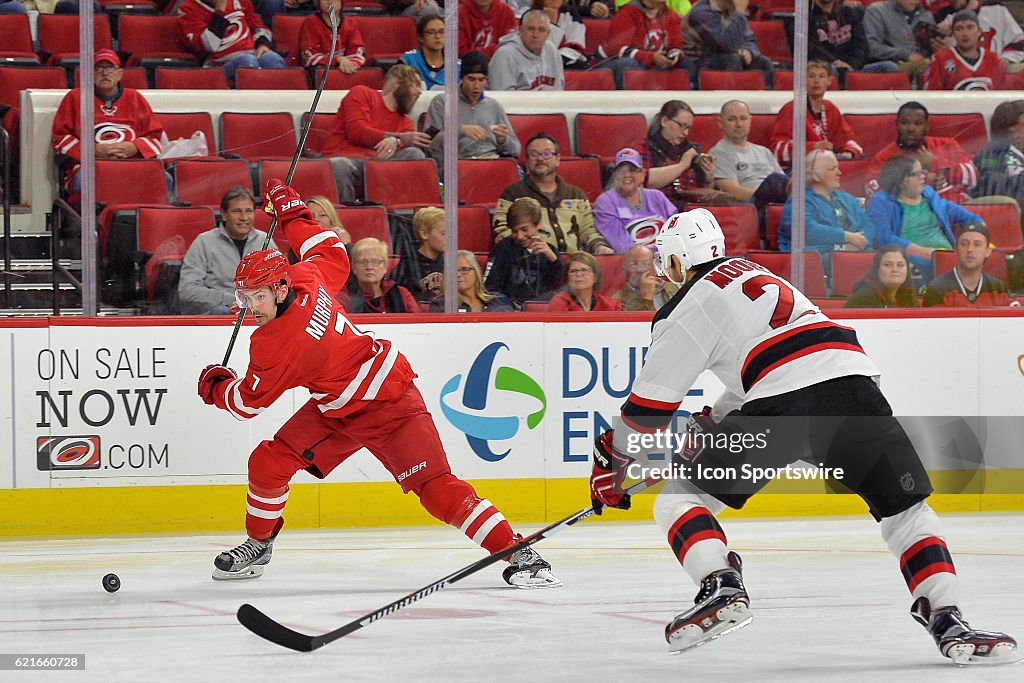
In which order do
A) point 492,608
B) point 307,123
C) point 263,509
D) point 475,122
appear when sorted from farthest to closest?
point 475,122, point 307,123, point 263,509, point 492,608

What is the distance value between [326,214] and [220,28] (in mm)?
895

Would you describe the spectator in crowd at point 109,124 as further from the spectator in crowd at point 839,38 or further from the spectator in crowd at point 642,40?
the spectator in crowd at point 839,38

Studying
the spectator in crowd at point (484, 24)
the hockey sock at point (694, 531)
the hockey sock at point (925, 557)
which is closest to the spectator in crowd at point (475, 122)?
the spectator in crowd at point (484, 24)

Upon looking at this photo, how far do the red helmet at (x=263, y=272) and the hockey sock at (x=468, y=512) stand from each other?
2.69 ft

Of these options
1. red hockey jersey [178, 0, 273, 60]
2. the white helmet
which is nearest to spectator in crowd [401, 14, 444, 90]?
red hockey jersey [178, 0, 273, 60]

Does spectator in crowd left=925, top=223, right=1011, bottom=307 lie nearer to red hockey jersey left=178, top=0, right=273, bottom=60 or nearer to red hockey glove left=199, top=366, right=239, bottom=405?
red hockey jersey left=178, top=0, right=273, bottom=60

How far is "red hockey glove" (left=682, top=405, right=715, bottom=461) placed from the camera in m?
3.60

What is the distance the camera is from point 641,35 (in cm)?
623

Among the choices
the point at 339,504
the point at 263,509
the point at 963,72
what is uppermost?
the point at 963,72

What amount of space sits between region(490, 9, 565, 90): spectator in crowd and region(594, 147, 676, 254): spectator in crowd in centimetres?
46

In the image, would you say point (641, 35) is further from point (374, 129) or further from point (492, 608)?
point (492, 608)

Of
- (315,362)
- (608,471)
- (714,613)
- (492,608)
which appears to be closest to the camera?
(714,613)

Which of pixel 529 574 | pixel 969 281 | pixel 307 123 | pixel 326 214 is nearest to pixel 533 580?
pixel 529 574

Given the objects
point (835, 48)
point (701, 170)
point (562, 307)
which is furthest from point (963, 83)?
point (562, 307)
